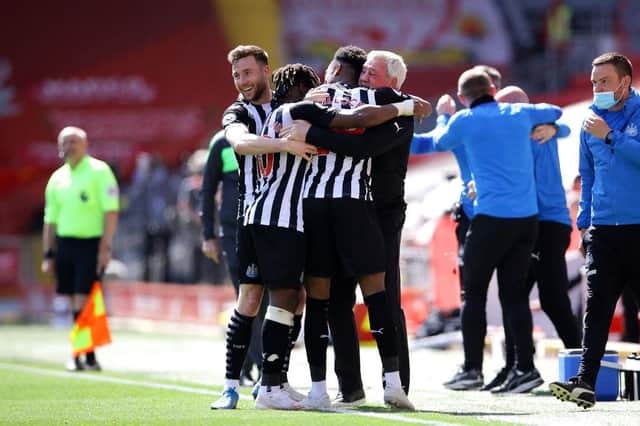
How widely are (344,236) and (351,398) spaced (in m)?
1.06

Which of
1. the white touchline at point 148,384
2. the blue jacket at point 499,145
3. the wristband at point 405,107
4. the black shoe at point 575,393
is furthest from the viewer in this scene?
the blue jacket at point 499,145

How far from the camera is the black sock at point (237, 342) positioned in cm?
788

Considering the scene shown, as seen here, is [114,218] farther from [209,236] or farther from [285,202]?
[285,202]

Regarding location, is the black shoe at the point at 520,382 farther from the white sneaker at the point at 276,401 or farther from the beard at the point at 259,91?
the beard at the point at 259,91

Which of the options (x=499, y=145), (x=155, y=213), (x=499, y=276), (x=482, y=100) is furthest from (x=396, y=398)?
(x=155, y=213)

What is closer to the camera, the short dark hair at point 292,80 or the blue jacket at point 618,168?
the blue jacket at point 618,168

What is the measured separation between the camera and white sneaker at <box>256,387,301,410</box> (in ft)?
25.7

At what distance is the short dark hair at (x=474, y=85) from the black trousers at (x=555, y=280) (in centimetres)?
105

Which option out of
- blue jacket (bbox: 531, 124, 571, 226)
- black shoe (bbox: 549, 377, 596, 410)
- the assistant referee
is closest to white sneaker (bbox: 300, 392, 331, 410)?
black shoe (bbox: 549, 377, 596, 410)

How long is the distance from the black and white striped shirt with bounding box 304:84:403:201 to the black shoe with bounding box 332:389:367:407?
3.79ft

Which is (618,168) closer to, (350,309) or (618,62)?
(618,62)

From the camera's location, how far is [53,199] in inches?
494

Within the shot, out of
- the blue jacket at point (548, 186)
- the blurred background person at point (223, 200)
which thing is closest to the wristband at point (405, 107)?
the blue jacket at point (548, 186)

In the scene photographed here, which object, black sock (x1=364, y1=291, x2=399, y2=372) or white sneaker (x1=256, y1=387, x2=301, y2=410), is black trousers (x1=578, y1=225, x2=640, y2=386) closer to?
black sock (x1=364, y1=291, x2=399, y2=372)
